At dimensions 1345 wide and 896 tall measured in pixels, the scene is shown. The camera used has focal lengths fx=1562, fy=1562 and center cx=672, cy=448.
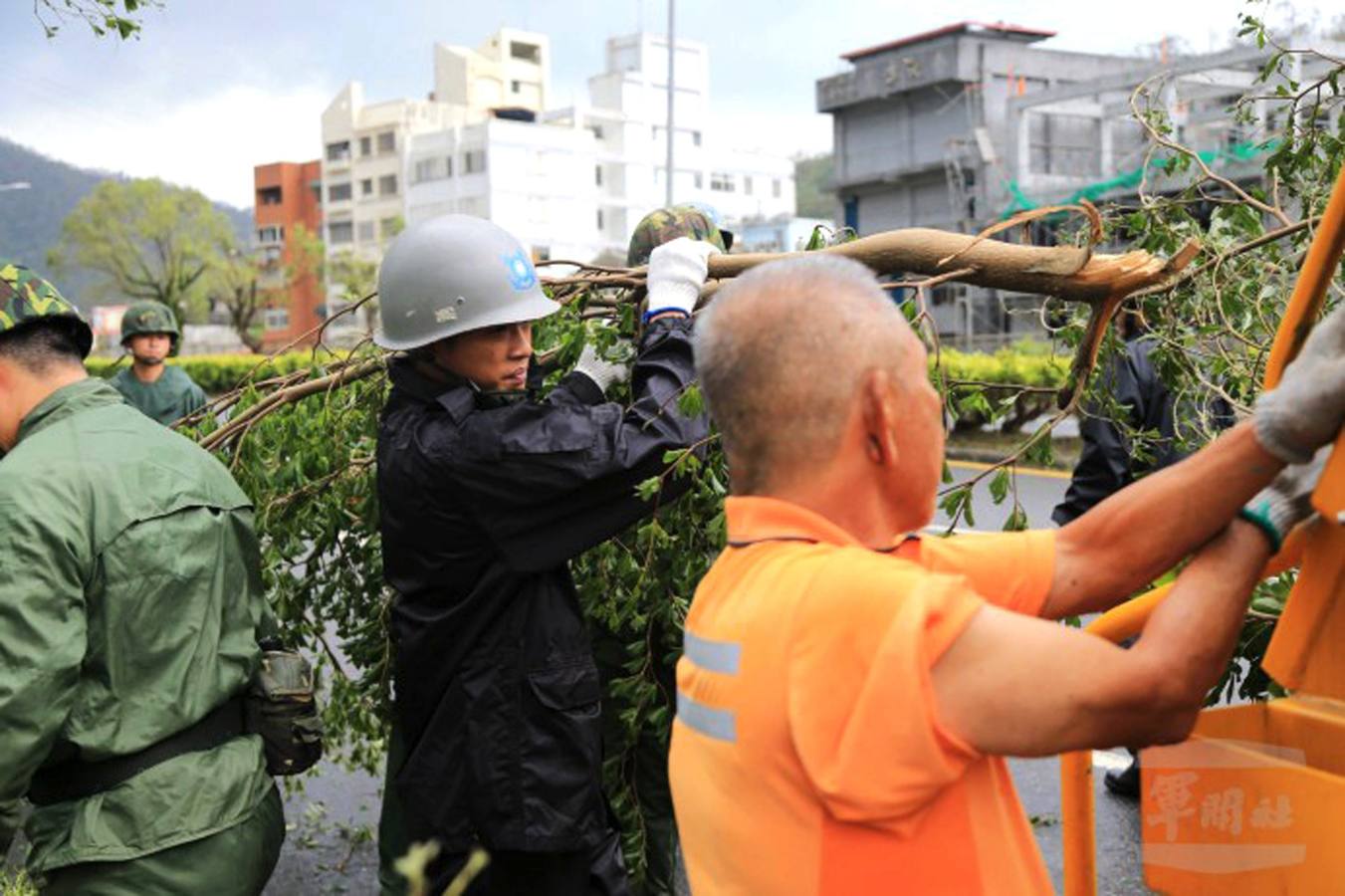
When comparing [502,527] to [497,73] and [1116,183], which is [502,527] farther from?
[497,73]

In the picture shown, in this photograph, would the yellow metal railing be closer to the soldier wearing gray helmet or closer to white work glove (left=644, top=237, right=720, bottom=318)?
the soldier wearing gray helmet

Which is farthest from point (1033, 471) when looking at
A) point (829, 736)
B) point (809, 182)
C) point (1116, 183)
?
point (809, 182)

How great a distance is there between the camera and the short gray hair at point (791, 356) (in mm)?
1654

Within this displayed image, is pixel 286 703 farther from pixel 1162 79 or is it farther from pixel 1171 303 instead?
pixel 1162 79

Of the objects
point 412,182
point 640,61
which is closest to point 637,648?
point 412,182

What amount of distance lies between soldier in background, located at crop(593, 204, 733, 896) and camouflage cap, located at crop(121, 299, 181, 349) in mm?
5107

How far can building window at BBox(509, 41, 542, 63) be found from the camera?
94625mm

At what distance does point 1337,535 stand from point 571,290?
2.56 m

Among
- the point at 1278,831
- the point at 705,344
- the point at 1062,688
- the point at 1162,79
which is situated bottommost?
the point at 1278,831

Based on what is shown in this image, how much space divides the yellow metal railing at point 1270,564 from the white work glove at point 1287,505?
53 millimetres

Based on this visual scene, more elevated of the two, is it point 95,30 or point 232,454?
point 95,30

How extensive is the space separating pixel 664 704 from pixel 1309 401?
2.72 meters

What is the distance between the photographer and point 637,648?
12.6 ft

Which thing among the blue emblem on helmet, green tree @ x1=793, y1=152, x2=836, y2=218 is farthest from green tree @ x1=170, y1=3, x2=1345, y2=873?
green tree @ x1=793, y1=152, x2=836, y2=218
